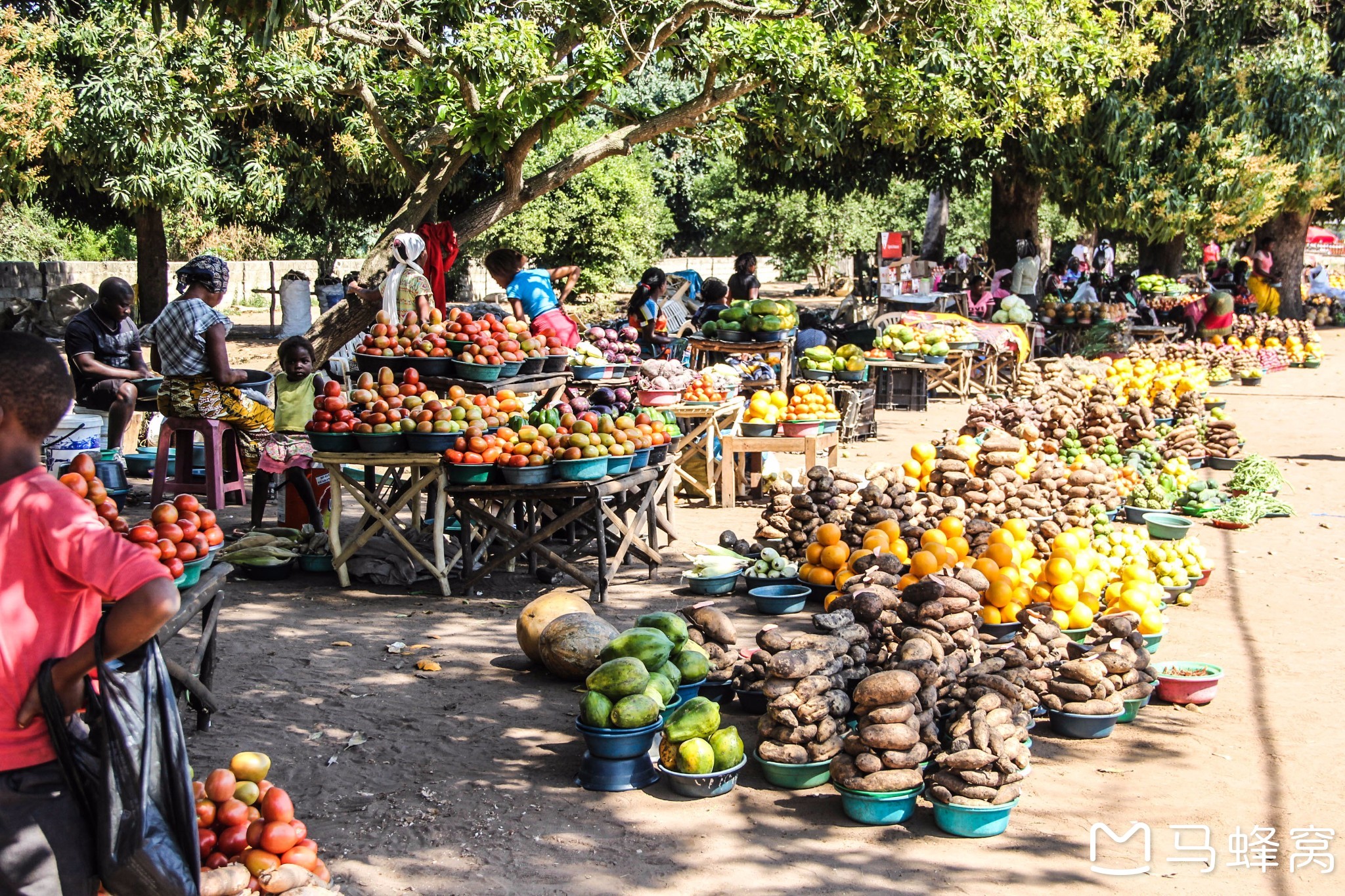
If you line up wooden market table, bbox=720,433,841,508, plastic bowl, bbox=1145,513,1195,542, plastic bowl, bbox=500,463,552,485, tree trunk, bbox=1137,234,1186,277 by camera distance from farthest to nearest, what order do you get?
tree trunk, bbox=1137,234,1186,277 < wooden market table, bbox=720,433,841,508 < plastic bowl, bbox=1145,513,1195,542 < plastic bowl, bbox=500,463,552,485

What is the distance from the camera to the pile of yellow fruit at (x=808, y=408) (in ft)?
32.5

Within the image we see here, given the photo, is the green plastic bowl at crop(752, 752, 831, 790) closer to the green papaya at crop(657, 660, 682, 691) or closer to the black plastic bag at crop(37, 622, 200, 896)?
the green papaya at crop(657, 660, 682, 691)

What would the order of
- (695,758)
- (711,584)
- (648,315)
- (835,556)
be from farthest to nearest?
(648,315)
(711,584)
(835,556)
(695,758)

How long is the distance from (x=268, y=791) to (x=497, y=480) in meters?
3.44

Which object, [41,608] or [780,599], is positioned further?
[780,599]

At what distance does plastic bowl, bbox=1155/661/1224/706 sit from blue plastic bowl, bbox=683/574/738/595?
2.66 meters

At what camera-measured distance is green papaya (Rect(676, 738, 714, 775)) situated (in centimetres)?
440

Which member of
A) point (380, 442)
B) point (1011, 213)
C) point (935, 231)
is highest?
point (935, 231)

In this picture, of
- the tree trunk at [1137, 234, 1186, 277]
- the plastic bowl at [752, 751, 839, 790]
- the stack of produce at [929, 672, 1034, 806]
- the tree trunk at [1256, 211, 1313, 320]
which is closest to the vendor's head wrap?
the plastic bowl at [752, 751, 839, 790]

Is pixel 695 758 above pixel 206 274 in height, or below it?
below

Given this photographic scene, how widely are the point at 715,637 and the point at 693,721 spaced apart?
1.13 meters

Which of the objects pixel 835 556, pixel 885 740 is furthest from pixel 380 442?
pixel 885 740

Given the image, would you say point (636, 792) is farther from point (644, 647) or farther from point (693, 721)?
point (644, 647)

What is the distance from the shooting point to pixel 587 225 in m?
28.4
